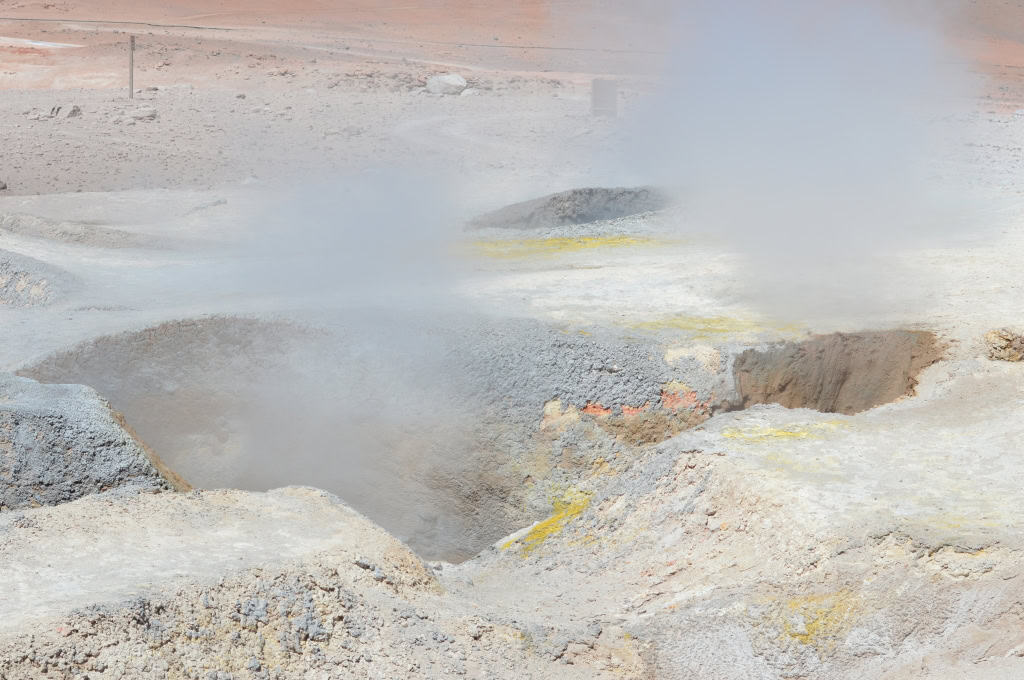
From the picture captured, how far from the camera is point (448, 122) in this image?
1781cm

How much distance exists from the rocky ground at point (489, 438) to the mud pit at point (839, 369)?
20 millimetres

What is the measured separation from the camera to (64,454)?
5.05 m

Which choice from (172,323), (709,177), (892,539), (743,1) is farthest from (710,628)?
(743,1)

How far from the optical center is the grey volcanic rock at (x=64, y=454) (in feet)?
16.1

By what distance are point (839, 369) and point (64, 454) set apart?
14.9 ft

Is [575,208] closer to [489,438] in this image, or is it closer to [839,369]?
[839,369]

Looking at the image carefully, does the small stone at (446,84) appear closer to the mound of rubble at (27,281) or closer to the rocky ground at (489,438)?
the rocky ground at (489,438)

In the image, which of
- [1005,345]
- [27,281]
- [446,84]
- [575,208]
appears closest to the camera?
[1005,345]

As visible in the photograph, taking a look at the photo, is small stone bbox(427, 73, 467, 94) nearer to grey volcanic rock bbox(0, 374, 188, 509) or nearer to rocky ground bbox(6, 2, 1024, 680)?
rocky ground bbox(6, 2, 1024, 680)

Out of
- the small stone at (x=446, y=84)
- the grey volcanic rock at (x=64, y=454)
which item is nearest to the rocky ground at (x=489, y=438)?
the grey volcanic rock at (x=64, y=454)

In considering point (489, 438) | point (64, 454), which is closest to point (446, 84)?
point (489, 438)

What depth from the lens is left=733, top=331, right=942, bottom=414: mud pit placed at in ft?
22.9

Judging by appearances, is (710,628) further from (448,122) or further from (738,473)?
(448,122)

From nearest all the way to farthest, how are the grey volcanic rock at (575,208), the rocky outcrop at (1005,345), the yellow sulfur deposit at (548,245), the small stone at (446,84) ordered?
the rocky outcrop at (1005,345), the yellow sulfur deposit at (548,245), the grey volcanic rock at (575,208), the small stone at (446,84)
